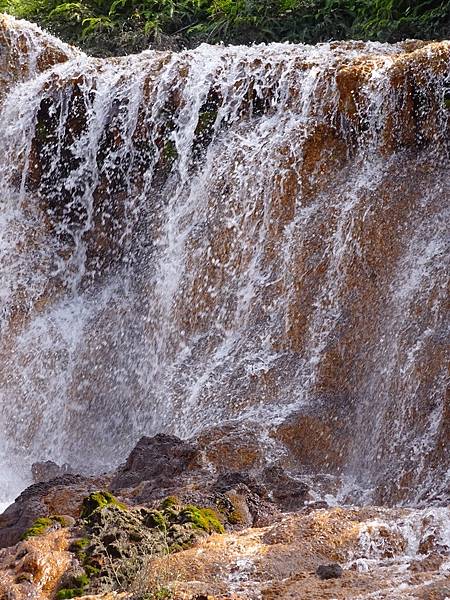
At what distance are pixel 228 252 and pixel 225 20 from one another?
7.89 meters

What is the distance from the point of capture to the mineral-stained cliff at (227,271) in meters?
8.43

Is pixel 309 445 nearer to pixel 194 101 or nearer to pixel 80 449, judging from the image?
pixel 80 449

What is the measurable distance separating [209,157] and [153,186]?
760mm

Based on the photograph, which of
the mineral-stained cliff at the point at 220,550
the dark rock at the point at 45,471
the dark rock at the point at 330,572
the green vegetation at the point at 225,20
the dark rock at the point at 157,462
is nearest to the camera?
the mineral-stained cliff at the point at 220,550

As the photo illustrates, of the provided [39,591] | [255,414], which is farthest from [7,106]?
[39,591]

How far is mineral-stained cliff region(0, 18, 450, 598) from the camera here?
332 inches

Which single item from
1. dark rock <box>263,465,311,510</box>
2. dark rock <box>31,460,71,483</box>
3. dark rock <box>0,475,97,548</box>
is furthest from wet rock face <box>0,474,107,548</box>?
dark rock <box>31,460,71,483</box>

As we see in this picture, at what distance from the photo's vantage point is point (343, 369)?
9078 millimetres

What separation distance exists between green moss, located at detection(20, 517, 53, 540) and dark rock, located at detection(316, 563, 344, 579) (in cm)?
183

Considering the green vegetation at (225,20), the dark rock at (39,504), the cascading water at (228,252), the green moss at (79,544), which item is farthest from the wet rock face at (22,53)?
the green moss at (79,544)

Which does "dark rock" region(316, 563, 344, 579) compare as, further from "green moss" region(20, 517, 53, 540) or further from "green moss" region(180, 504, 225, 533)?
"green moss" region(20, 517, 53, 540)

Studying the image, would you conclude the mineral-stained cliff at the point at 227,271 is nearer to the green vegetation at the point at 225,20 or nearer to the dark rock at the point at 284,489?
the dark rock at the point at 284,489

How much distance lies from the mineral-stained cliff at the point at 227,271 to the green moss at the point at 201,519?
0.68 m

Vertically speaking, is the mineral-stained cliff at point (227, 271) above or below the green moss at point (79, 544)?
above
